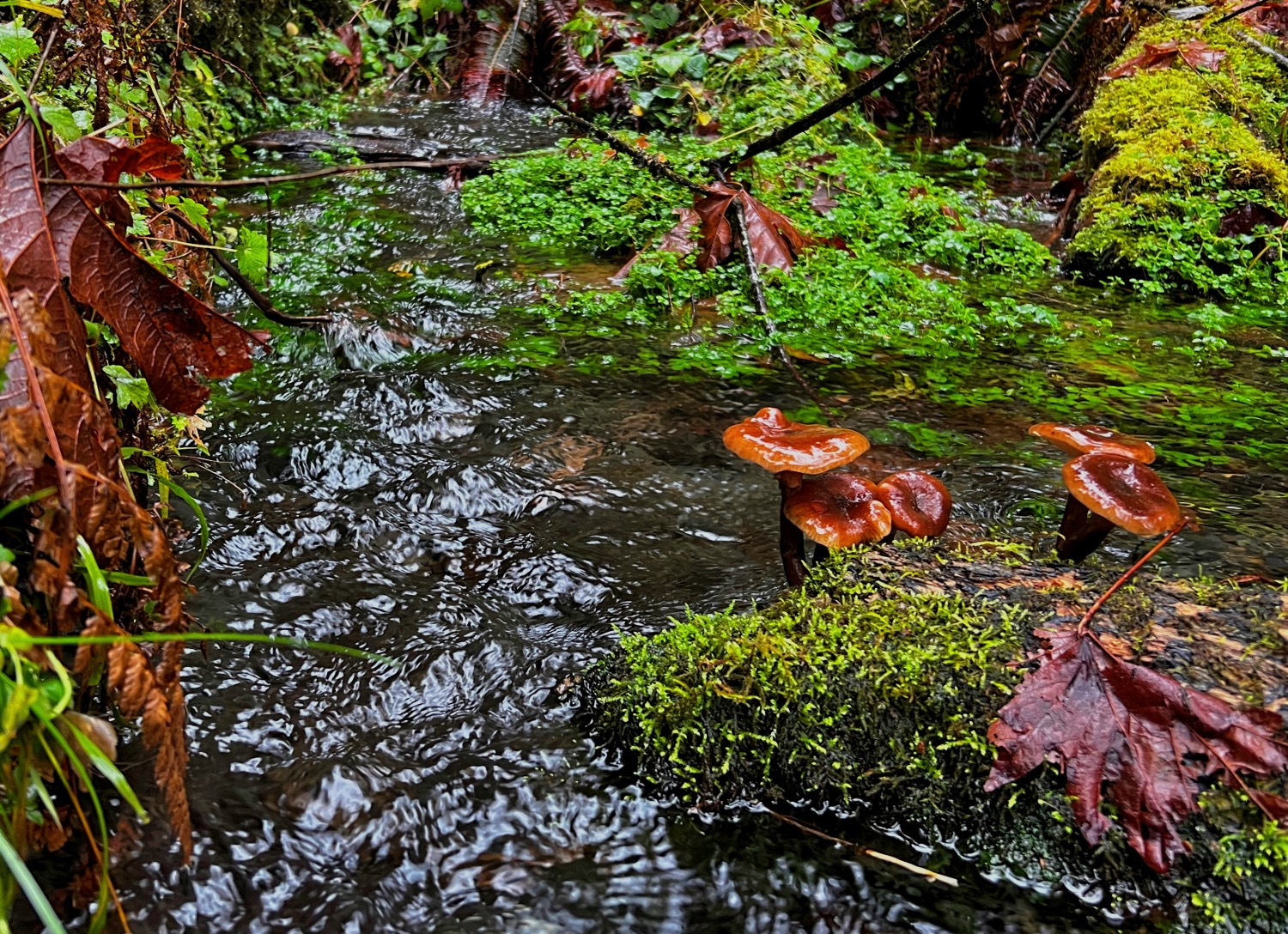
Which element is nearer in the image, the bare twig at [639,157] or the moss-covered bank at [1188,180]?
the bare twig at [639,157]

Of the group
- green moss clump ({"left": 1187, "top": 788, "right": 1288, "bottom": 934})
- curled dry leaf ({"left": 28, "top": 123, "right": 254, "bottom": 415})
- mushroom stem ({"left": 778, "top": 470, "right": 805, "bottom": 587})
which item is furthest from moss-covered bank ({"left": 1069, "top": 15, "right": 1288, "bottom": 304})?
curled dry leaf ({"left": 28, "top": 123, "right": 254, "bottom": 415})

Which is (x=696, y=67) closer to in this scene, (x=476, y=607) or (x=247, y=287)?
(x=476, y=607)

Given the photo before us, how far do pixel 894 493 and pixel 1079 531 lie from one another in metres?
0.50

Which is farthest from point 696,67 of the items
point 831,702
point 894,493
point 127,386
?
point 831,702

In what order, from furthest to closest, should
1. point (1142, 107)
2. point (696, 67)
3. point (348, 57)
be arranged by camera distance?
point (348, 57) → point (696, 67) → point (1142, 107)

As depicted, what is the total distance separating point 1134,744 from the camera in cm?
180

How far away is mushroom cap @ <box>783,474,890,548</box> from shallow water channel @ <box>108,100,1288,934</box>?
51 cm

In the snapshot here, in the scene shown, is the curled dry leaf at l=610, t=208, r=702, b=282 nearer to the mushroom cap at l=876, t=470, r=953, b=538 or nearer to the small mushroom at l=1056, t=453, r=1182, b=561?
the mushroom cap at l=876, t=470, r=953, b=538

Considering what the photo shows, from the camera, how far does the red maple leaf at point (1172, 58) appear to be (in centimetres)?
712

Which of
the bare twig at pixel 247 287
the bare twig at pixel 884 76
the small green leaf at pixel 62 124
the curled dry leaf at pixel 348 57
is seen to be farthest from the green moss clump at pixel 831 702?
the curled dry leaf at pixel 348 57

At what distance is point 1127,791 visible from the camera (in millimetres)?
1777

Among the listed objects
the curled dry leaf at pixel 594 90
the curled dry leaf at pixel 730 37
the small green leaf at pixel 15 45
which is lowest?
the curled dry leaf at pixel 594 90

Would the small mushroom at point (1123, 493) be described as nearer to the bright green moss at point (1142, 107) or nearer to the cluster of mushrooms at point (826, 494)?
the cluster of mushrooms at point (826, 494)

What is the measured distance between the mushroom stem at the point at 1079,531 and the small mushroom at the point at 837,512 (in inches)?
19.5
